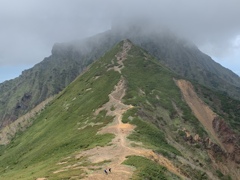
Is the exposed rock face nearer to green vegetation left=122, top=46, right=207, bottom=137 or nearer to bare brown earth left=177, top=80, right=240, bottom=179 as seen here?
bare brown earth left=177, top=80, right=240, bottom=179

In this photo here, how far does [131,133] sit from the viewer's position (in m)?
89.4

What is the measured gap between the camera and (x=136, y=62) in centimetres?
17950

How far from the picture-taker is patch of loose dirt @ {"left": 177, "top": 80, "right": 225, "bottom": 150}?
413 ft

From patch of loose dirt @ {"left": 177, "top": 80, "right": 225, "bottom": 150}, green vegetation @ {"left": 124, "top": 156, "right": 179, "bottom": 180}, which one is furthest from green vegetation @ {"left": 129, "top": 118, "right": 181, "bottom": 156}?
patch of loose dirt @ {"left": 177, "top": 80, "right": 225, "bottom": 150}

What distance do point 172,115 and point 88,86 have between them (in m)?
55.8

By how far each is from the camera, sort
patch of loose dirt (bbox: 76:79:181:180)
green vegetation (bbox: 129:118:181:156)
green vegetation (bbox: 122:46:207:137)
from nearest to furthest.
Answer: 1. patch of loose dirt (bbox: 76:79:181:180)
2. green vegetation (bbox: 129:118:181:156)
3. green vegetation (bbox: 122:46:207:137)

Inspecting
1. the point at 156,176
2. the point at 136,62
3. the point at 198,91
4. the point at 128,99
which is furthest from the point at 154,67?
the point at 156,176

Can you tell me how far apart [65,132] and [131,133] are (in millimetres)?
34980

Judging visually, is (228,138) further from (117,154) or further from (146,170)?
(146,170)

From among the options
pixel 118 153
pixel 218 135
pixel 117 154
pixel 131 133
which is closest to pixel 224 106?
pixel 218 135

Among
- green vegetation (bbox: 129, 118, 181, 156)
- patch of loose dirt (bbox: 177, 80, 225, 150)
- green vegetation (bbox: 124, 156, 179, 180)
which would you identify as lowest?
green vegetation (bbox: 124, 156, 179, 180)

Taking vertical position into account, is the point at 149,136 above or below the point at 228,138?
below

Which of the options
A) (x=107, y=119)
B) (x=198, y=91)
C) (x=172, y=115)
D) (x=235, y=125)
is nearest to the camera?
(x=107, y=119)

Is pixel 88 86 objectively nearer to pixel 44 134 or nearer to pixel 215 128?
pixel 44 134
